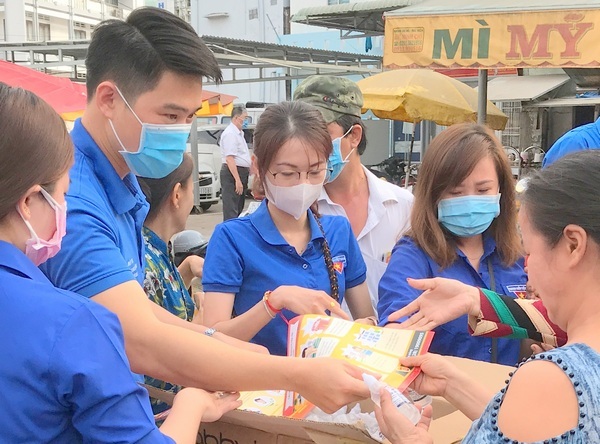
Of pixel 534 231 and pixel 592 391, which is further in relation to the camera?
pixel 534 231

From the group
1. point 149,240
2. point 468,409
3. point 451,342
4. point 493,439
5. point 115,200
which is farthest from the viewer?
point 149,240

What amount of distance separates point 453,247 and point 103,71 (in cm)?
132

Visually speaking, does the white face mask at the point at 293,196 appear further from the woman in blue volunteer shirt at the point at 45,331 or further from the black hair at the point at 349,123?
the woman in blue volunteer shirt at the point at 45,331

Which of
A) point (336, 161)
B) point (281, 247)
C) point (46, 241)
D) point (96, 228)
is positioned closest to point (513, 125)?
point (336, 161)

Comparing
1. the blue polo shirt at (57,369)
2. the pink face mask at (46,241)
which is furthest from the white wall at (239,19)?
the blue polo shirt at (57,369)

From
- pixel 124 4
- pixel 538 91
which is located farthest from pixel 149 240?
pixel 124 4

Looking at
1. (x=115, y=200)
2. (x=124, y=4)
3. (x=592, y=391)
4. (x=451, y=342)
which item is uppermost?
(x=124, y=4)

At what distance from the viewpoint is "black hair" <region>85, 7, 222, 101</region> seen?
1945 millimetres

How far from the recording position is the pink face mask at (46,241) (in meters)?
1.28

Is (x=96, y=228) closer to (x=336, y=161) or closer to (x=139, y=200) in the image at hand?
(x=139, y=200)

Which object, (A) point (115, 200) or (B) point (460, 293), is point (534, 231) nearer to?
(B) point (460, 293)

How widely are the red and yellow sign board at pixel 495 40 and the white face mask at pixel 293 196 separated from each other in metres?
2.80

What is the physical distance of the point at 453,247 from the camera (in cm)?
245

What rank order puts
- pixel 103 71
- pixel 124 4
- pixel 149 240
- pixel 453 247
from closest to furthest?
pixel 103 71 < pixel 453 247 < pixel 149 240 < pixel 124 4
